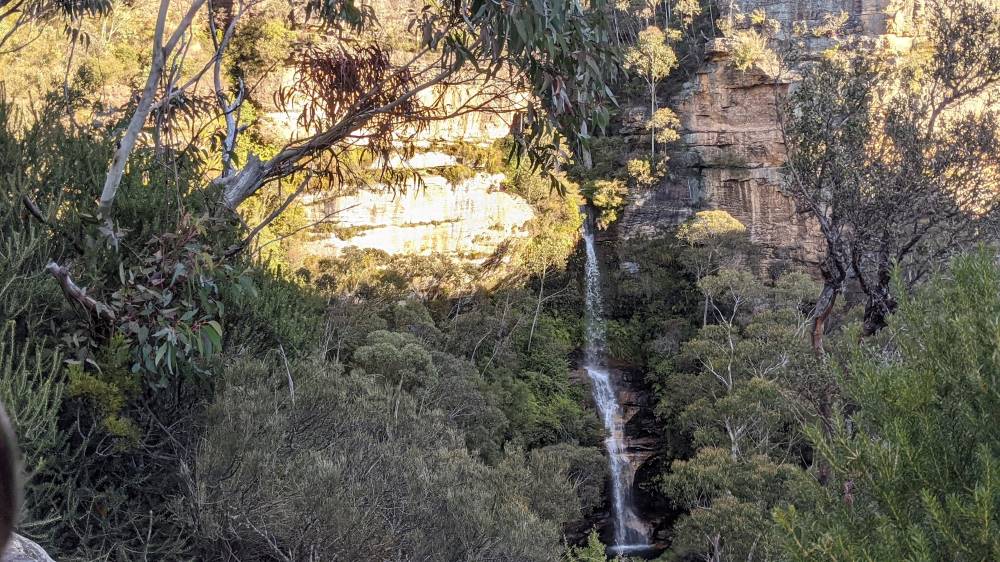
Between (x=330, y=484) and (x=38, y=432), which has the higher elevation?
(x=38, y=432)

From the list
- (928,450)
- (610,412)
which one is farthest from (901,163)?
(610,412)

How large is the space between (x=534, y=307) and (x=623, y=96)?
32.6ft

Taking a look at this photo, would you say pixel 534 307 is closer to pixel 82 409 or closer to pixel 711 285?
pixel 711 285

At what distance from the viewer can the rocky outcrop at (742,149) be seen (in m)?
25.4

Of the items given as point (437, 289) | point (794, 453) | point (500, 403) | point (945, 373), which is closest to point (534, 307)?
point (437, 289)

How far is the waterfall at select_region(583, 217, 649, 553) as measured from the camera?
18531 millimetres

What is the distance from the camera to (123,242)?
5.20 metres

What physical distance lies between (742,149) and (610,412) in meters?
10.3

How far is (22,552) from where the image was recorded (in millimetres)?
2158

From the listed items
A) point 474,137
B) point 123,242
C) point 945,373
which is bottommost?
point 945,373

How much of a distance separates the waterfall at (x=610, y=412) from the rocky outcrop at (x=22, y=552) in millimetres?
16271

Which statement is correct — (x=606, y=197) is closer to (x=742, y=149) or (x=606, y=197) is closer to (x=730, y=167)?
(x=730, y=167)

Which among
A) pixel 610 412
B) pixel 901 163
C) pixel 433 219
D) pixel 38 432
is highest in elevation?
pixel 433 219

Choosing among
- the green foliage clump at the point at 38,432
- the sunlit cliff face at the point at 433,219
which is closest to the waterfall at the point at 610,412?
the sunlit cliff face at the point at 433,219
